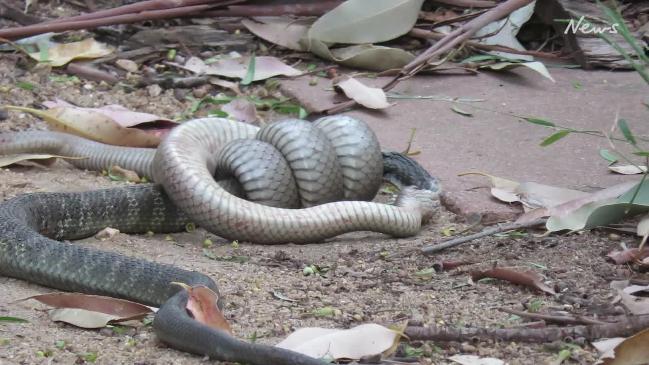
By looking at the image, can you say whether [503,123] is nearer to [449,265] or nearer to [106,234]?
[449,265]

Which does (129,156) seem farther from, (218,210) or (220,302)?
(220,302)

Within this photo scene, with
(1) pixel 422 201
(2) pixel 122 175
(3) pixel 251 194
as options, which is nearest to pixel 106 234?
(3) pixel 251 194

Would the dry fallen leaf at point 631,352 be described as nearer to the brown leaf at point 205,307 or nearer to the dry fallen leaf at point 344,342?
the dry fallen leaf at point 344,342

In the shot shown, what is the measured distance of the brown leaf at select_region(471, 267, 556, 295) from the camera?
321 centimetres

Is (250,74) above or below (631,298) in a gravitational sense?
below

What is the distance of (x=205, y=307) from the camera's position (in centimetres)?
292

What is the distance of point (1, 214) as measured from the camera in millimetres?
3729

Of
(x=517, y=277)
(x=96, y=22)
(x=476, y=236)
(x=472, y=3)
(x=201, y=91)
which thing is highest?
(x=517, y=277)

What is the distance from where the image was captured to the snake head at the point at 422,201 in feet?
14.3

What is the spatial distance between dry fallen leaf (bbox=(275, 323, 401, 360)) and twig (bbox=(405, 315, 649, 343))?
92mm

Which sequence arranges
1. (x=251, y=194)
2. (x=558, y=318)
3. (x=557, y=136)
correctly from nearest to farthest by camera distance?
(x=558, y=318) < (x=557, y=136) < (x=251, y=194)

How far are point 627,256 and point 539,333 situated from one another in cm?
83

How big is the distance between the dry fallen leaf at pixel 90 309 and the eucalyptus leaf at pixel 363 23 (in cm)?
344

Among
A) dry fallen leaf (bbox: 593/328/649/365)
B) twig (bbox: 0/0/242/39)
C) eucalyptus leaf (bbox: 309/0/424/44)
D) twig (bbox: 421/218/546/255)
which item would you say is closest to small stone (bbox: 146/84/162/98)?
twig (bbox: 0/0/242/39)
